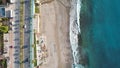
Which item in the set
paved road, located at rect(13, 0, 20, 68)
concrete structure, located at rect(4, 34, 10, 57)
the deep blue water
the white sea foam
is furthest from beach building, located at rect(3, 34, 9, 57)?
the deep blue water

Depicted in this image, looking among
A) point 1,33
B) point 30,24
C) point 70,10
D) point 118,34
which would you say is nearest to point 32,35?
point 30,24

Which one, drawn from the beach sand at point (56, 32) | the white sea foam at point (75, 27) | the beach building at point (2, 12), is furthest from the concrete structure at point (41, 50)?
the beach building at point (2, 12)

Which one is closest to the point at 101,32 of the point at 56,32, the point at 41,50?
the point at 56,32

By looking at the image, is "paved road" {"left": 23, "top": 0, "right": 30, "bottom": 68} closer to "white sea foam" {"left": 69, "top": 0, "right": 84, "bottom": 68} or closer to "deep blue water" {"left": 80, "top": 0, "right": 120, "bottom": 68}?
"white sea foam" {"left": 69, "top": 0, "right": 84, "bottom": 68}


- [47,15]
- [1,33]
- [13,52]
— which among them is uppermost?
Answer: [47,15]

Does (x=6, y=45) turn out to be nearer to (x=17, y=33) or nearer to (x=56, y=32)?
(x=17, y=33)

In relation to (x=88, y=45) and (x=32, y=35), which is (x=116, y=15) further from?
(x=32, y=35)
